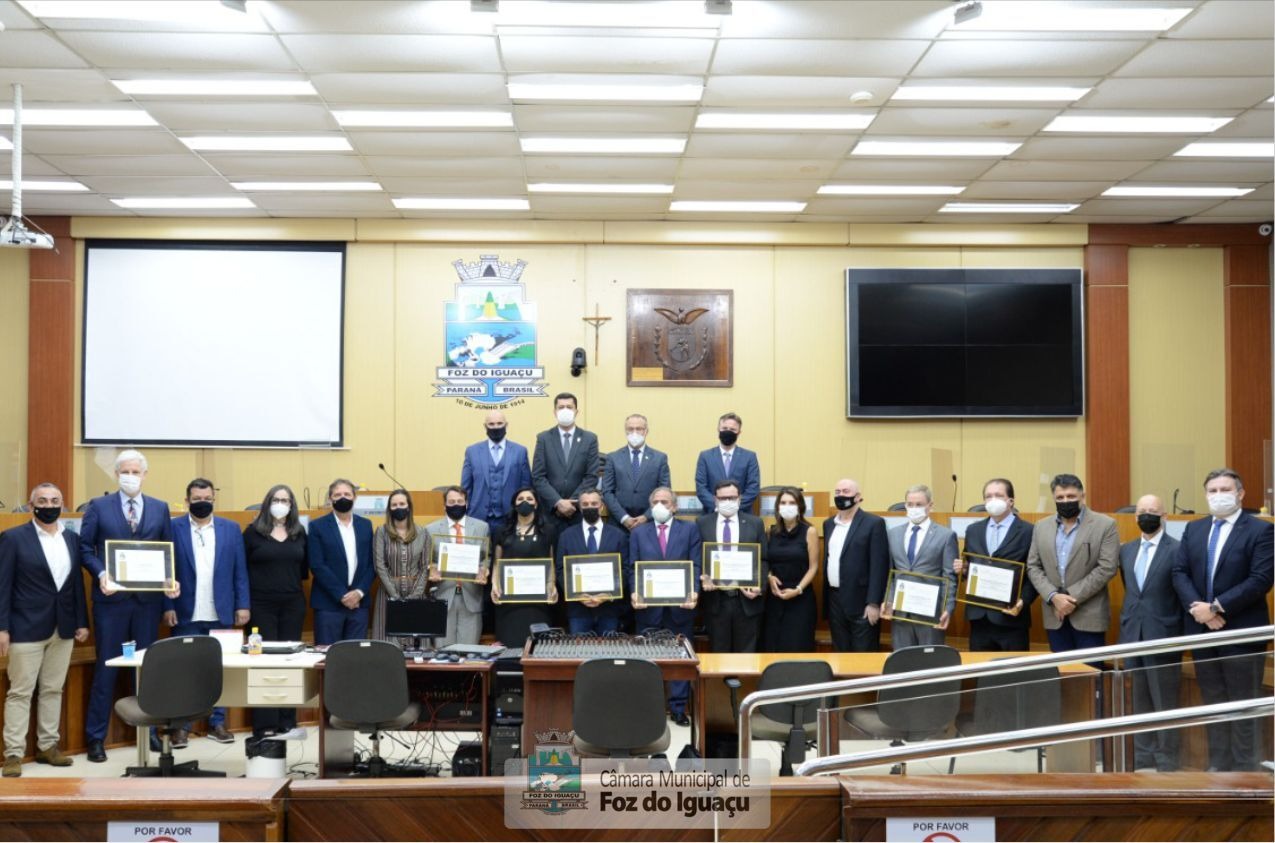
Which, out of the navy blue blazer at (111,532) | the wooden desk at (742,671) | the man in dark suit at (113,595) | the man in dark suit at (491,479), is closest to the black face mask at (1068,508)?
the wooden desk at (742,671)

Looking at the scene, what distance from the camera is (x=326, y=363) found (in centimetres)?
1224

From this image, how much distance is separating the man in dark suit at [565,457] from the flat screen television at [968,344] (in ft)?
14.4

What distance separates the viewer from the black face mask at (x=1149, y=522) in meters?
7.00

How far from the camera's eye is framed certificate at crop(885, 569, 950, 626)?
7453mm

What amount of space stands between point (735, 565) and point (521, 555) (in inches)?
60.6

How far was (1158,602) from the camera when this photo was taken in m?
6.87

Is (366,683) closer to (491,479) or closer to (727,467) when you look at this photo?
(491,479)

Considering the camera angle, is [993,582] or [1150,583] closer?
[1150,583]

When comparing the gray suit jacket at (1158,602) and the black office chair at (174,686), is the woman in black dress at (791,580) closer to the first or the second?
the gray suit jacket at (1158,602)

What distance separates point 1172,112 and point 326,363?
8.65 metres

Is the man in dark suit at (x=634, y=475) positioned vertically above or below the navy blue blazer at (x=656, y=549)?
above

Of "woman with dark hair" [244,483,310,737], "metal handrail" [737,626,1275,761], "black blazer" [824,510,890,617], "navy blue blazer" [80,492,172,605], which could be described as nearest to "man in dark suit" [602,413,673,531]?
"black blazer" [824,510,890,617]

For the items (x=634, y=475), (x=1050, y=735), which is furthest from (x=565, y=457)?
(x=1050, y=735)

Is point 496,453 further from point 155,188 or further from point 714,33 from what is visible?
point 155,188
